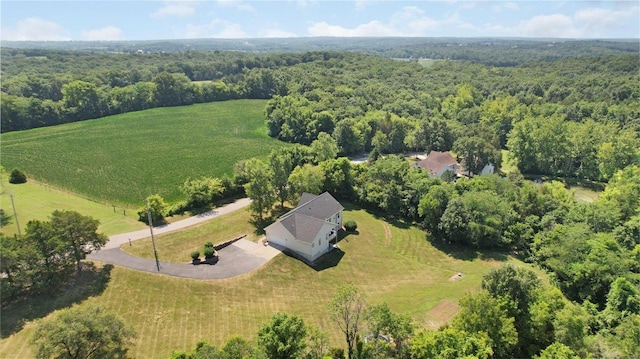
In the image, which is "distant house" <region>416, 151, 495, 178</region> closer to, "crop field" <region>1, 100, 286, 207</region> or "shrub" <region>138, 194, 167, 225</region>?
"crop field" <region>1, 100, 286, 207</region>

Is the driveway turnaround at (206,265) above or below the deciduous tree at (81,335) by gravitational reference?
below

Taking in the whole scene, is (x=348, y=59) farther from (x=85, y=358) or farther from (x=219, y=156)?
(x=85, y=358)

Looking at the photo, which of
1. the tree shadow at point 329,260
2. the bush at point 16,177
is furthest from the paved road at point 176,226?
the bush at point 16,177

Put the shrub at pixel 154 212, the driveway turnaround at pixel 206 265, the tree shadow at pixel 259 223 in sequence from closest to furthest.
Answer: the driveway turnaround at pixel 206 265, the tree shadow at pixel 259 223, the shrub at pixel 154 212

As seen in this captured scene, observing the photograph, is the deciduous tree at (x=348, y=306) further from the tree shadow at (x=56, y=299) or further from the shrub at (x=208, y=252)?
the tree shadow at (x=56, y=299)

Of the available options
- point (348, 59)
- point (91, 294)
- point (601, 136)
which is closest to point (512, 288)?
point (91, 294)

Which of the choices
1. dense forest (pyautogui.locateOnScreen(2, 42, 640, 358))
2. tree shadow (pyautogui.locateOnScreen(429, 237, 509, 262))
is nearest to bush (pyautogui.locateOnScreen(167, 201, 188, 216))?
dense forest (pyautogui.locateOnScreen(2, 42, 640, 358))
